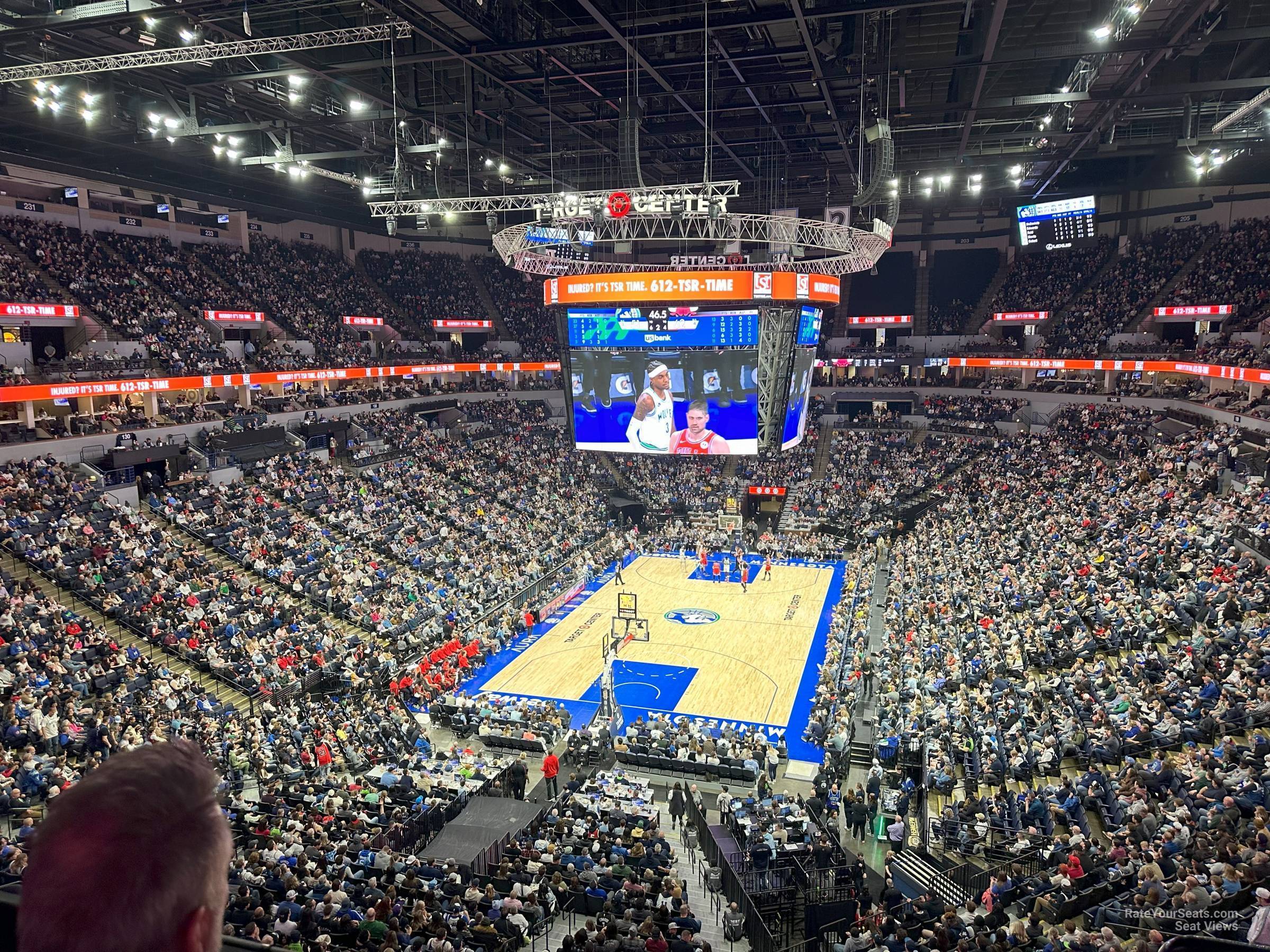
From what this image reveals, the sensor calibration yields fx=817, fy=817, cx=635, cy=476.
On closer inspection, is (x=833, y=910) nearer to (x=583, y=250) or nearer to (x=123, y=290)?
(x=583, y=250)

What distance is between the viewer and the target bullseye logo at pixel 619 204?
1875 cm

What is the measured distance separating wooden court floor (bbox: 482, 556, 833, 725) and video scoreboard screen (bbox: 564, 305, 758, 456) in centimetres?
A: 672

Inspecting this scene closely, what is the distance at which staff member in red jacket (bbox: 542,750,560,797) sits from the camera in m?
18.3

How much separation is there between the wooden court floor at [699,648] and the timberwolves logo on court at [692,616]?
6 cm

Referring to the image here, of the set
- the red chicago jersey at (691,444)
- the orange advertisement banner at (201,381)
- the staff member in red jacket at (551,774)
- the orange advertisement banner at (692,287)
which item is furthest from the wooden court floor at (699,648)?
the orange advertisement banner at (201,381)

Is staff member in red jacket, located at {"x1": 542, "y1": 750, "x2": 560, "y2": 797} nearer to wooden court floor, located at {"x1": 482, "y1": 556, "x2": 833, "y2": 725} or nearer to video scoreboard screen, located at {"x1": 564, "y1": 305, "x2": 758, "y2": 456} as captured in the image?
wooden court floor, located at {"x1": 482, "y1": 556, "x2": 833, "y2": 725}

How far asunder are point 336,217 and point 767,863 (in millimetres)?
46580

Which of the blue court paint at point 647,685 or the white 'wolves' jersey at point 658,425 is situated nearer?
the blue court paint at point 647,685

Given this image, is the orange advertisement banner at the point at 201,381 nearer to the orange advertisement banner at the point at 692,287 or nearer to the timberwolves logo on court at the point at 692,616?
the orange advertisement banner at the point at 692,287

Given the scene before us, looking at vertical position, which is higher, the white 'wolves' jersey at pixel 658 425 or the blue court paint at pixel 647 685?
the white 'wolves' jersey at pixel 658 425

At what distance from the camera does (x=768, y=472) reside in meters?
45.7

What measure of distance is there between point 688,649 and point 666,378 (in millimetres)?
9239

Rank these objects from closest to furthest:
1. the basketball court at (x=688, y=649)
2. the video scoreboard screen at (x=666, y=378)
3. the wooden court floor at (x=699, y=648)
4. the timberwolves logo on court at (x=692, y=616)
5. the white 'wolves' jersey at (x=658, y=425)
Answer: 1. the basketball court at (x=688, y=649)
2. the wooden court floor at (x=699, y=648)
3. the video scoreboard screen at (x=666, y=378)
4. the white 'wolves' jersey at (x=658, y=425)
5. the timberwolves logo on court at (x=692, y=616)

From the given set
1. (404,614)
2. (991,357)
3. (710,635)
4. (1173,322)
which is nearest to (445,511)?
(404,614)
